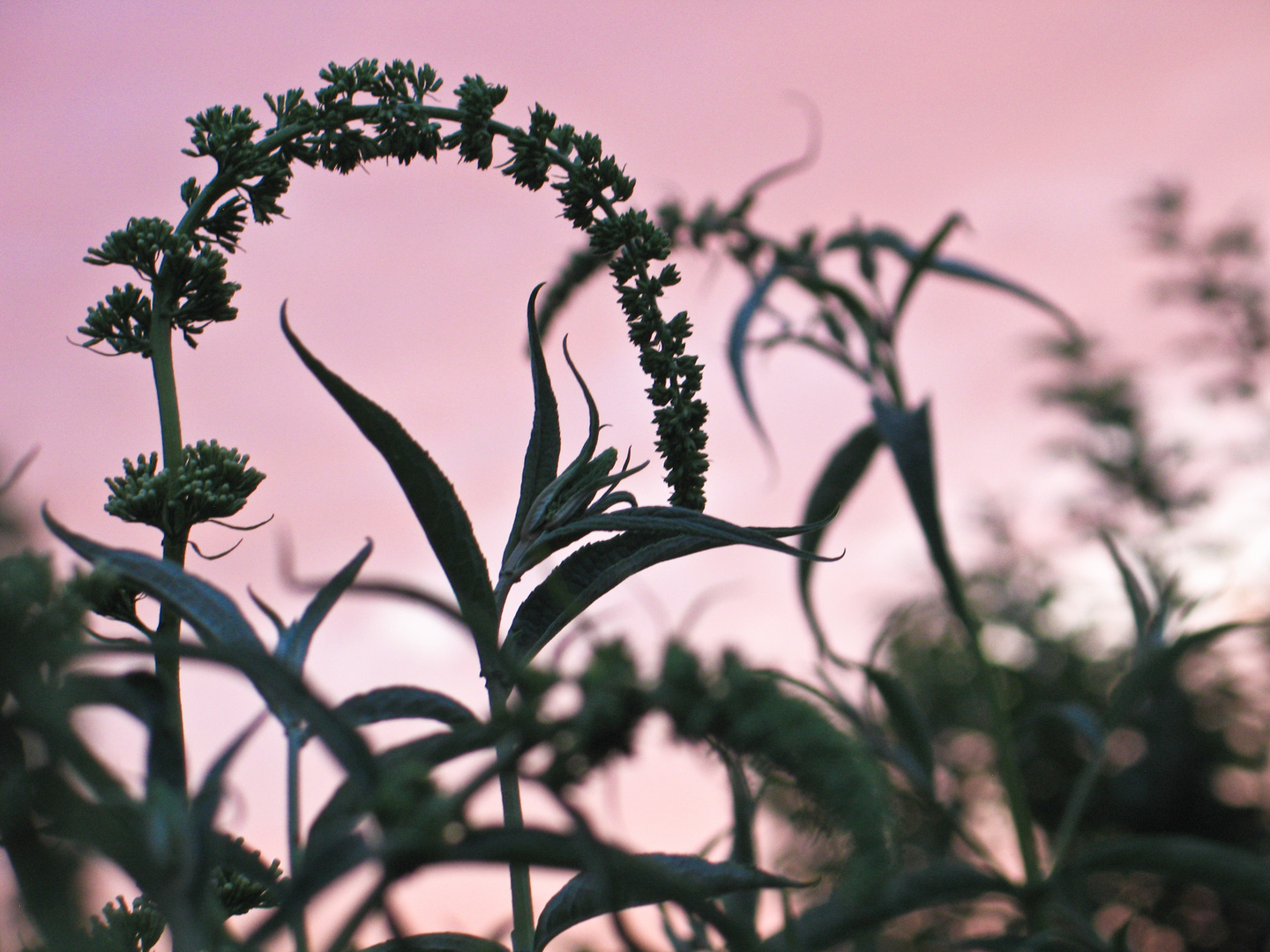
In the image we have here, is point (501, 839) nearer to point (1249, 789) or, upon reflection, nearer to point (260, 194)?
point (260, 194)

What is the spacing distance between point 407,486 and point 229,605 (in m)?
0.10

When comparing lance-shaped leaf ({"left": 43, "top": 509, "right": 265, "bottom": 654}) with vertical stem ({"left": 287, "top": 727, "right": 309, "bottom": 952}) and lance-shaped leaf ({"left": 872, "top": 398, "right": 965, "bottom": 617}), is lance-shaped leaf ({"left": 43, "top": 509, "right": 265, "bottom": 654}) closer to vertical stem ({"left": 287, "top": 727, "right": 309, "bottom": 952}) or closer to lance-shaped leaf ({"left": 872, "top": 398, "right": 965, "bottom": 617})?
vertical stem ({"left": 287, "top": 727, "right": 309, "bottom": 952})

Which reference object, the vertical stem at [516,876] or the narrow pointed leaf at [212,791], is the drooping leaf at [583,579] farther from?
the narrow pointed leaf at [212,791]

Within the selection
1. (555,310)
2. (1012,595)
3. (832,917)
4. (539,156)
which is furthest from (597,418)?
(1012,595)

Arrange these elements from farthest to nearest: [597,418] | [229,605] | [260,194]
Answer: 1. [260,194]
2. [597,418]
3. [229,605]

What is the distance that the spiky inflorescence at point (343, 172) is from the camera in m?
0.62

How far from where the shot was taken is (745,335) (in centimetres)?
158

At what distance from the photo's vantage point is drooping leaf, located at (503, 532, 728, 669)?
526 mm

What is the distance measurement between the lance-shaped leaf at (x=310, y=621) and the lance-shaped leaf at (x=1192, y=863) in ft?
2.98

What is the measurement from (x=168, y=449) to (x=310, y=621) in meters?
0.17

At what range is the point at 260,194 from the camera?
70cm

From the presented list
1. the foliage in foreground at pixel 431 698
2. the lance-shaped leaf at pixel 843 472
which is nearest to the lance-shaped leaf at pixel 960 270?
the lance-shaped leaf at pixel 843 472

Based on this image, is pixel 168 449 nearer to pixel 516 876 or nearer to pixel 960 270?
pixel 516 876

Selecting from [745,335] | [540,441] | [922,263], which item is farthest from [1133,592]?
[540,441]
